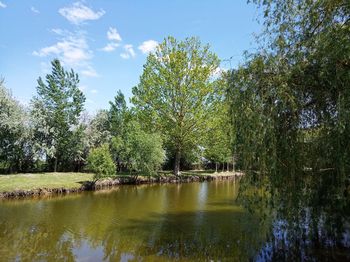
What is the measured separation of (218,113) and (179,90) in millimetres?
5337

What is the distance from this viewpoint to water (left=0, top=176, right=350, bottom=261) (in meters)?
10.0

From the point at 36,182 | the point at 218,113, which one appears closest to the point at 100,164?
the point at 36,182

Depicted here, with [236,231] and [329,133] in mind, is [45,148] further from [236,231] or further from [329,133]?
[329,133]

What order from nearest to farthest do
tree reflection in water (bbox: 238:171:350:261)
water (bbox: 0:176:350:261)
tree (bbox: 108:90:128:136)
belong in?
tree reflection in water (bbox: 238:171:350:261), water (bbox: 0:176:350:261), tree (bbox: 108:90:128:136)

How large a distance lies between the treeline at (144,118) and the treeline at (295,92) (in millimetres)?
24574

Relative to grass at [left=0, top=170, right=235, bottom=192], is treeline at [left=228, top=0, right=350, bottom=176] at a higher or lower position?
higher

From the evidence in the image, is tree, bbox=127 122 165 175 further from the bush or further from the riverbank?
the bush

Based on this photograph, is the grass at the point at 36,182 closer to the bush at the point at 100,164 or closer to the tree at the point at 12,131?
the bush at the point at 100,164

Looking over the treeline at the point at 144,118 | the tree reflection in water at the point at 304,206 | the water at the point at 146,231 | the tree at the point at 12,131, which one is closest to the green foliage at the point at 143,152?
the treeline at the point at 144,118

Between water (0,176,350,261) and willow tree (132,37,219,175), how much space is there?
58.2 feet

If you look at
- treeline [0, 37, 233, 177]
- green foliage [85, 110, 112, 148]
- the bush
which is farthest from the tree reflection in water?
green foliage [85, 110, 112, 148]

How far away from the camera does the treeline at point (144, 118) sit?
111 ft

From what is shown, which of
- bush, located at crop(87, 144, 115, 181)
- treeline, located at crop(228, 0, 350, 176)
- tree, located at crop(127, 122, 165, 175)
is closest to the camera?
treeline, located at crop(228, 0, 350, 176)

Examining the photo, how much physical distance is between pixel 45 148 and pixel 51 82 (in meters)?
7.95
